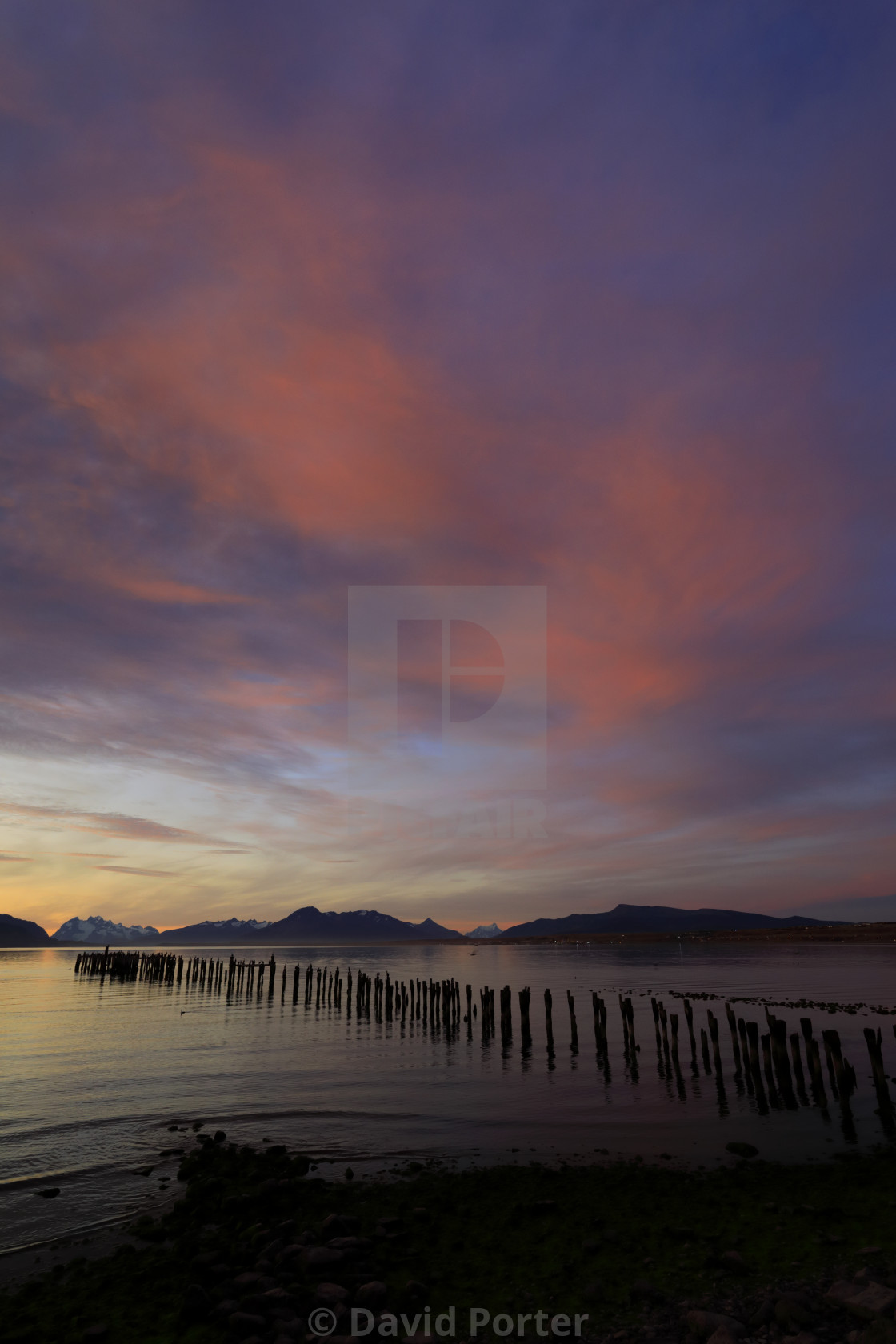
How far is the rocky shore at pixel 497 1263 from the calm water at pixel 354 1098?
222 cm

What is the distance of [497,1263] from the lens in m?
10.5

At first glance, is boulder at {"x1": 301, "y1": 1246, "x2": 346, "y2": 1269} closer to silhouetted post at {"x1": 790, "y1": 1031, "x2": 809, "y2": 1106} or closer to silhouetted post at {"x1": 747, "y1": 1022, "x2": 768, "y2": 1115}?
silhouetted post at {"x1": 747, "y1": 1022, "x2": 768, "y2": 1115}

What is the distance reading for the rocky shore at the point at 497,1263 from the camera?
847 cm

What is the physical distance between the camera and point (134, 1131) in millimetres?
18703

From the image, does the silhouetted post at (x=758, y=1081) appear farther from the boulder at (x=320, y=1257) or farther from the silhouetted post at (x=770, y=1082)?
the boulder at (x=320, y=1257)

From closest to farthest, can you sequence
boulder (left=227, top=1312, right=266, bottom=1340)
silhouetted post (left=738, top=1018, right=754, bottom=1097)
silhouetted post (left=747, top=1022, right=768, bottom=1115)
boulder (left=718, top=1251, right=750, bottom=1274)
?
boulder (left=227, top=1312, right=266, bottom=1340), boulder (left=718, top=1251, right=750, bottom=1274), silhouetted post (left=747, top=1022, right=768, bottom=1115), silhouetted post (left=738, top=1018, right=754, bottom=1097)

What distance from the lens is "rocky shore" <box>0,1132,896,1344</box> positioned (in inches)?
333

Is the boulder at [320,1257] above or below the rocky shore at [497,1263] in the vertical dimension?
above

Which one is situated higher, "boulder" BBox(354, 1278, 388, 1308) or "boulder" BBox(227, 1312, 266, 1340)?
"boulder" BBox(227, 1312, 266, 1340)

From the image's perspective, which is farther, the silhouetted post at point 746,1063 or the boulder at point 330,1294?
the silhouetted post at point 746,1063

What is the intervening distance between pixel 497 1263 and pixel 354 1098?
1326cm

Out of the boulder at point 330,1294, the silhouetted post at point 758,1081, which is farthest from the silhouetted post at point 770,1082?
the boulder at point 330,1294

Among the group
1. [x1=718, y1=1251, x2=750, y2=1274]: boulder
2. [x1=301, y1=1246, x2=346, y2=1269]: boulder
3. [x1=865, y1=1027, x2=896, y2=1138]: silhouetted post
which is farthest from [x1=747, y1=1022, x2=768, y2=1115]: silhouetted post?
[x1=301, y1=1246, x2=346, y2=1269]: boulder

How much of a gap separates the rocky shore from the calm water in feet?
7.27
